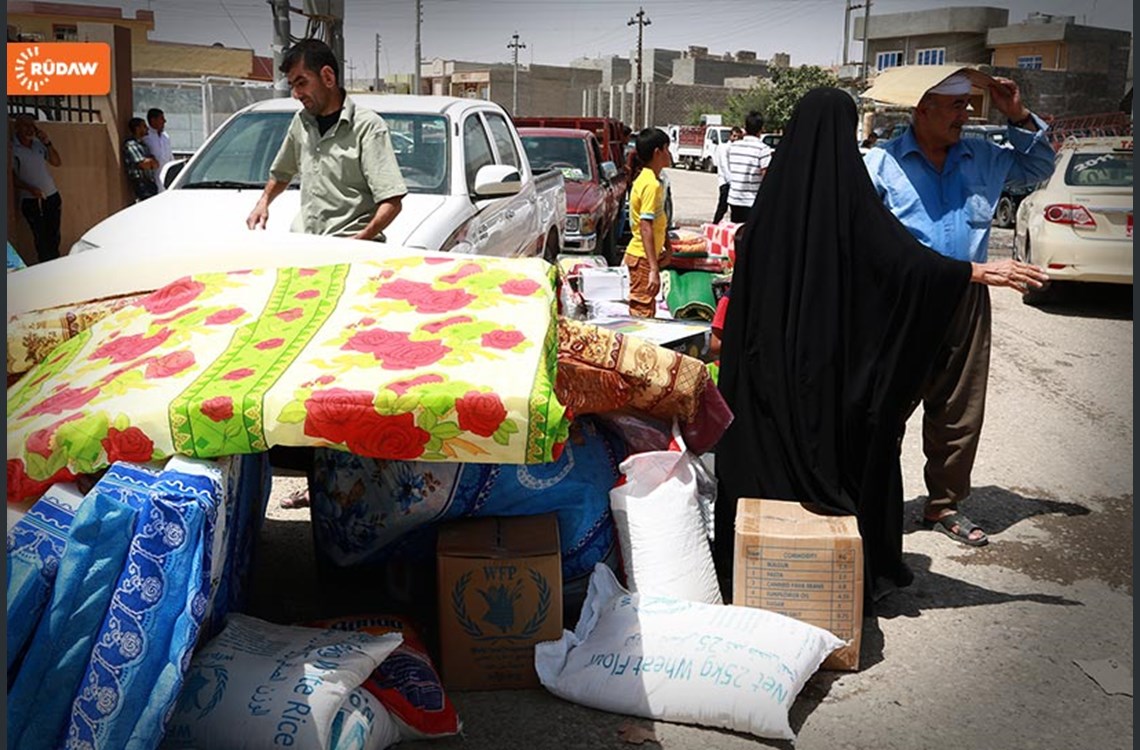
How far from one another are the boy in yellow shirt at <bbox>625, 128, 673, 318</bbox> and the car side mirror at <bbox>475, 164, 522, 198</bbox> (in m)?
1.14

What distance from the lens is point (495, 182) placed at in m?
7.25

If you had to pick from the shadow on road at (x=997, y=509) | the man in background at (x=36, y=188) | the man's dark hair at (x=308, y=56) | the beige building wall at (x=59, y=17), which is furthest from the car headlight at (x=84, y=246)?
the beige building wall at (x=59, y=17)

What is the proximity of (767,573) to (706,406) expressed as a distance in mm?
638

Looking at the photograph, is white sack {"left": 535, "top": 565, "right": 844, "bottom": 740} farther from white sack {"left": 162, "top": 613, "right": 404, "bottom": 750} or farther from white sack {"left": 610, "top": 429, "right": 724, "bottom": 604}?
white sack {"left": 162, "top": 613, "right": 404, "bottom": 750}

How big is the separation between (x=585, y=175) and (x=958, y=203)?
9151mm

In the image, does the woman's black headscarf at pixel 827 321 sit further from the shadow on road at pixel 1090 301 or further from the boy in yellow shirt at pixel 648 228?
the shadow on road at pixel 1090 301

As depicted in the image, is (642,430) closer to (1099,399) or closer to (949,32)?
(1099,399)

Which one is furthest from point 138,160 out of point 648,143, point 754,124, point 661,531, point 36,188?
point 661,531

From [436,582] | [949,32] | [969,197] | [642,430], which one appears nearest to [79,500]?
[436,582]

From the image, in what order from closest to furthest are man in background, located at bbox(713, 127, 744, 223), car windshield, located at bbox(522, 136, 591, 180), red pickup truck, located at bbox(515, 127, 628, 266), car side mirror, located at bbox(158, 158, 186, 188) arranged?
1. car side mirror, located at bbox(158, 158, 186, 188)
2. red pickup truck, located at bbox(515, 127, 628, 266)
3. man in background, located at bbox(713, 127, 744, 223)
4. car windshield, located at bbox(522, 136, 591, 180)

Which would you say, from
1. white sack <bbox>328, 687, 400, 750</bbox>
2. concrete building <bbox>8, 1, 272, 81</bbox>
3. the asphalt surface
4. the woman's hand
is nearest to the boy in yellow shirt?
the asphalt surface

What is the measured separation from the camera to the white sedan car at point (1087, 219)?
1172 centimetres

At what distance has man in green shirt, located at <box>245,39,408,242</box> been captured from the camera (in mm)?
5324

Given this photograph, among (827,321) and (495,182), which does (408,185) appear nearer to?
(495,182)
